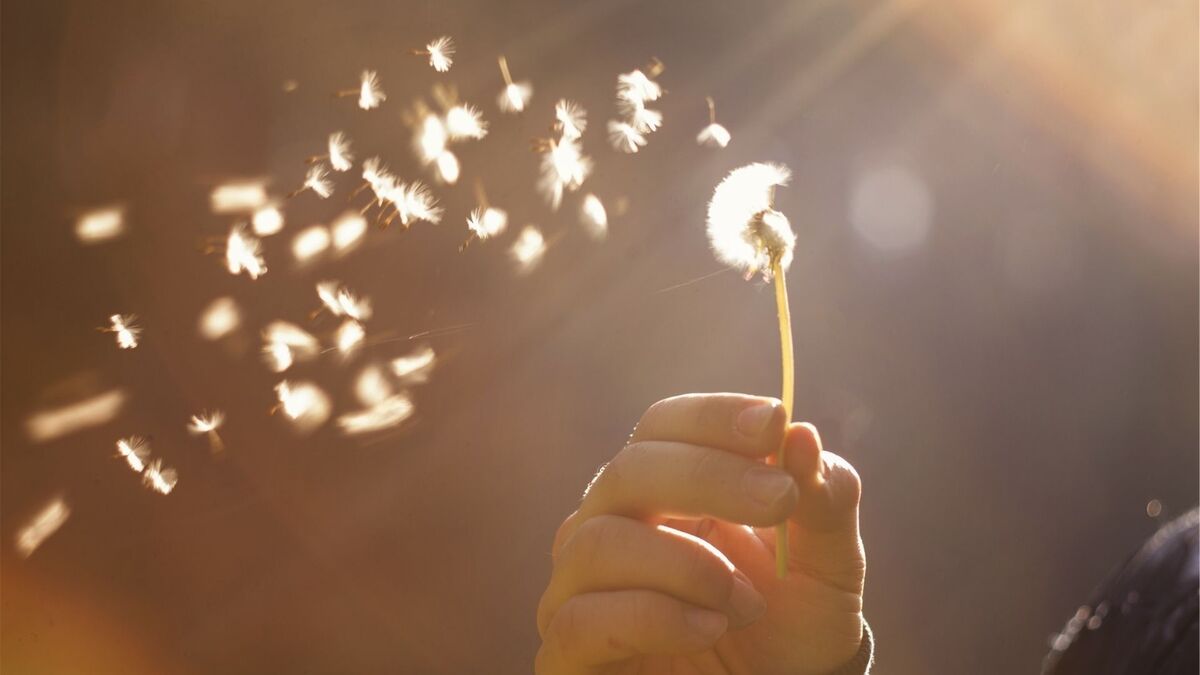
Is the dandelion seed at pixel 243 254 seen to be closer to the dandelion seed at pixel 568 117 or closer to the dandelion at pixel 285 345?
the dandelion at pixel 285 345

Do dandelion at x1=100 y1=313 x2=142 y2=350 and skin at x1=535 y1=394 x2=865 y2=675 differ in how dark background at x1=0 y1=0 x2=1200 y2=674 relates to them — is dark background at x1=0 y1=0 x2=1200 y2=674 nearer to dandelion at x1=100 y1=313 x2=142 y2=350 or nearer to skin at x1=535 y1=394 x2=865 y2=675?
dandelion at x1=100 y1=313 x2=142 y2=350

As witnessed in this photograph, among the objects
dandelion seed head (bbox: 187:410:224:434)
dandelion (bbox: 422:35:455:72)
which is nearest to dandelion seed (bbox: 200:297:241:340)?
dandelion seed head (bbox: 187:410:224:434)

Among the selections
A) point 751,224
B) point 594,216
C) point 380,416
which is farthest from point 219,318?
point 751,224

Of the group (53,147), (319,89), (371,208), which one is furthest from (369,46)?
(53,147)

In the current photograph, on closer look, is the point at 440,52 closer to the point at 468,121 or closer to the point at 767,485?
the point at 468,121

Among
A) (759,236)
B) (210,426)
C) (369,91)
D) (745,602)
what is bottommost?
(745,602)

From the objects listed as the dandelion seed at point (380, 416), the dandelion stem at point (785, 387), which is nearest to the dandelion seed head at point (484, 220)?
the dandelion seed at point (380, 416)

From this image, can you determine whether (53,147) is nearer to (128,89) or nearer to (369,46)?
(128,89)
